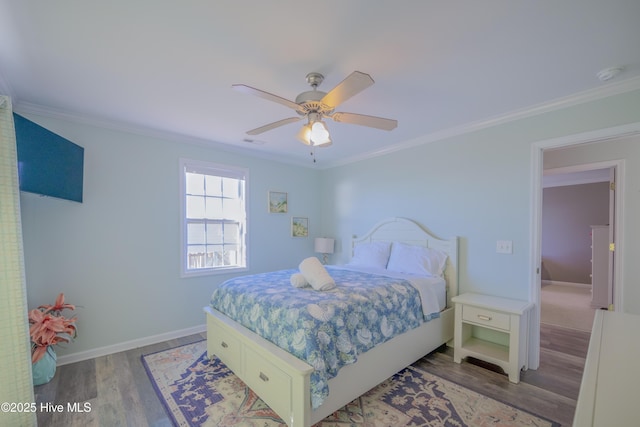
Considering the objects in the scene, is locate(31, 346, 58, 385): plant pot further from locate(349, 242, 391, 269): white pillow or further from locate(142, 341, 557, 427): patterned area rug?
locate(349, 242, 391, 269): white pillow

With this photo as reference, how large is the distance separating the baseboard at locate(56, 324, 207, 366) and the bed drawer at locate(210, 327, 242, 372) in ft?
3.13

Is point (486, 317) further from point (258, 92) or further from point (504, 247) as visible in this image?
point (258, 92)

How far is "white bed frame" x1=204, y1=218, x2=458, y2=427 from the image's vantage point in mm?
1701

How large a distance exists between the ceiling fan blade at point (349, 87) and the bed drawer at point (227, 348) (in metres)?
1.97

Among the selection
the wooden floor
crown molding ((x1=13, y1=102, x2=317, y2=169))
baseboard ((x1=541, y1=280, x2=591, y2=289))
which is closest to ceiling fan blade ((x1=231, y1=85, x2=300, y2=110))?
crown molding ((x1=13, y1=102, x2=317, y2=169))

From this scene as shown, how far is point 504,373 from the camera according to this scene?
2490mm

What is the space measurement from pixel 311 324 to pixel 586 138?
107 inches

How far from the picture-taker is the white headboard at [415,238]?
10.2ft

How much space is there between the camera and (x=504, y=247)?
2.79 meters

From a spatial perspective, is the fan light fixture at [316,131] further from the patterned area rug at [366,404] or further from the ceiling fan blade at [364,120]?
the patterned area rug at [366,404]

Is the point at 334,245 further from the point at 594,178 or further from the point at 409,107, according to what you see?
the point at 594,178

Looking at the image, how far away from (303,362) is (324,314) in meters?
0.32

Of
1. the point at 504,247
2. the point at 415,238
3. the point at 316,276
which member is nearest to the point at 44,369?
the point at 316,276

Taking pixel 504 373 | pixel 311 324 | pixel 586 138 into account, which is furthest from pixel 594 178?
pixel 311 324
